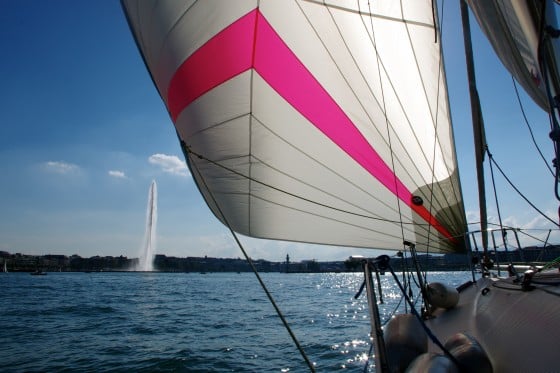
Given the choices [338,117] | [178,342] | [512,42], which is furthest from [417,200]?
[178,342]

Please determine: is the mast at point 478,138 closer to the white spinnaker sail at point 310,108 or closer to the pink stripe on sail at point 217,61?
the white spinnaker sail at point 310,108

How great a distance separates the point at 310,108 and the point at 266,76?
578mm

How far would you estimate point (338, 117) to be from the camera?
12.6ft

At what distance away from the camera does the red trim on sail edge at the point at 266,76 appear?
3.34 meters

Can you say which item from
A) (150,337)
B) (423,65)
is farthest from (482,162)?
(150,337)

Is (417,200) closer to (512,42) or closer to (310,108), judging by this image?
(310,108)

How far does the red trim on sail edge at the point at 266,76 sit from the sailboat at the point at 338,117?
0.04 ft

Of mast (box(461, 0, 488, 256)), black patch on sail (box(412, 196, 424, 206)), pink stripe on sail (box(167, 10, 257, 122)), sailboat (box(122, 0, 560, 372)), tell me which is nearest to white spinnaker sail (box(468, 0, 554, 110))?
sailboat (box(122, 0, 560, 372))

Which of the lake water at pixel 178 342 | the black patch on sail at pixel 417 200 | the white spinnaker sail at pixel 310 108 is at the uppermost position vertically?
the white spinnaker sail at pixel 310 108

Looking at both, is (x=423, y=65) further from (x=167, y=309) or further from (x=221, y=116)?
(x=167, y=309)

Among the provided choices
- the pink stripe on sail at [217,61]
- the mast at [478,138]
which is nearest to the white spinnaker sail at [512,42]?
the mast at [478,138]

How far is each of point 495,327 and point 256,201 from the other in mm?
2542

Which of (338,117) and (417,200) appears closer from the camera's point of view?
(338,117)

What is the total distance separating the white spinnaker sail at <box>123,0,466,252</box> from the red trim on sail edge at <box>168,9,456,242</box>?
0.03 feet
